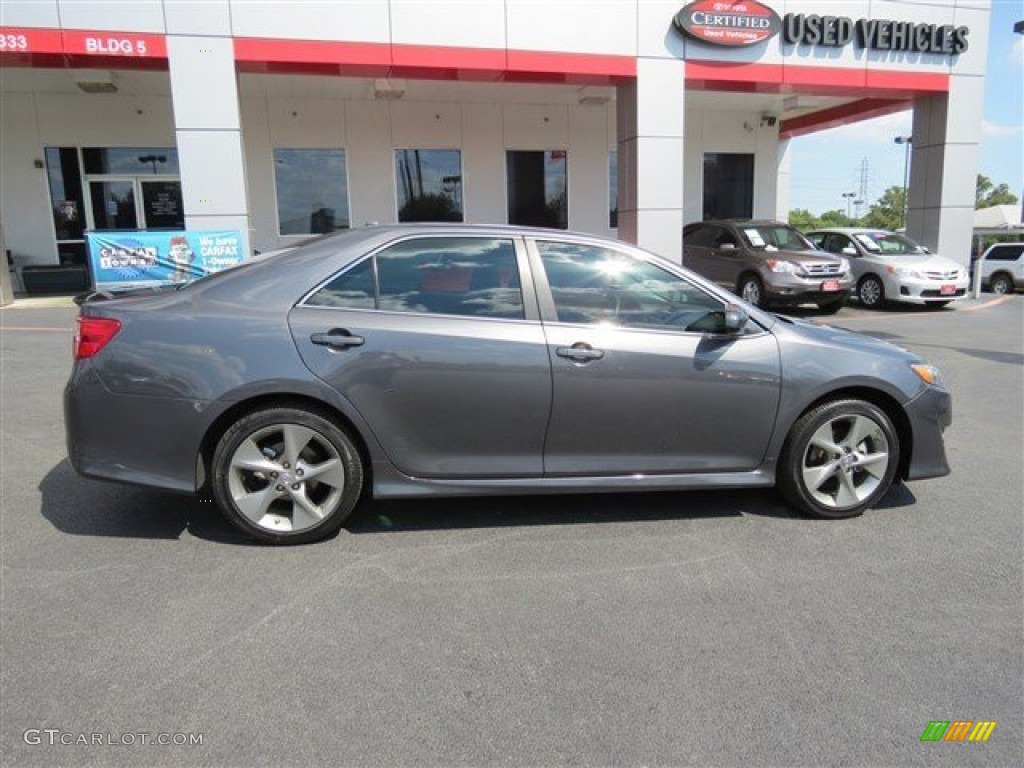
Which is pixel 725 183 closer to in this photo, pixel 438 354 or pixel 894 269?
pixel 894 269

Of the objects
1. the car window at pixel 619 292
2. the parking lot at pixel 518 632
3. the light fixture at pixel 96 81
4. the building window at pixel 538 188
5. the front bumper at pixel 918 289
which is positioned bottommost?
the parking lot at pixel 518 632

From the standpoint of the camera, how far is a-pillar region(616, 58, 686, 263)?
46.7 feet

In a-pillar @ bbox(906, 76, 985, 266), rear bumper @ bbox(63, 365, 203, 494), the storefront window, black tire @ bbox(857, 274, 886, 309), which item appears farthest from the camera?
the storefront window

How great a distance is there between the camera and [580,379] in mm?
3885

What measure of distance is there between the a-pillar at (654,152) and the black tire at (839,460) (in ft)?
34.4

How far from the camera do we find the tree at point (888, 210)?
88.9m

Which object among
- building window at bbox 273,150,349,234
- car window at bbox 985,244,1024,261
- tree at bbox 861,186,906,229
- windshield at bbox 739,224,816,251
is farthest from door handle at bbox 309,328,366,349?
tree at bbox 861,186,906,229

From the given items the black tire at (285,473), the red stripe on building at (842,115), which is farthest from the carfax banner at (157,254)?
the red stripe on building at (842,115)

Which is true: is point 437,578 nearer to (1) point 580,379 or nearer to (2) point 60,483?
(1) point 580,379

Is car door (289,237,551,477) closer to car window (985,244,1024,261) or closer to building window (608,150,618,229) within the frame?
building window (608,150,618,229)

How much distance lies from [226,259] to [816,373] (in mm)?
10913

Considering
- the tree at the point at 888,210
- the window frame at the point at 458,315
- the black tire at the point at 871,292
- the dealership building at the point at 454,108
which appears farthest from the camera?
the tree at the point at 888,210
